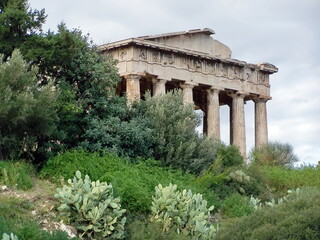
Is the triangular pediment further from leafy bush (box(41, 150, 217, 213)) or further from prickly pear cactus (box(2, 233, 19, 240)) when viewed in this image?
prickly pear cactus (box(2, 233, 19, 240))

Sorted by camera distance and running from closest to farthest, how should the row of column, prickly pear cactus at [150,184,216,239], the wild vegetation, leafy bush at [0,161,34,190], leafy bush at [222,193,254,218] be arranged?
the wild vegetation < prickly pear cactus at [150,184,216,239] < leafy bush at [0,161,34,190] < leafy bush at [222,193,254,218] < the row of column

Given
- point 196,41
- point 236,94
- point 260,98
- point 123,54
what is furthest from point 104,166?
point 260,98

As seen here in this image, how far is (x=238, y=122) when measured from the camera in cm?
3841

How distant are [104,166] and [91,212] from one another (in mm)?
4767

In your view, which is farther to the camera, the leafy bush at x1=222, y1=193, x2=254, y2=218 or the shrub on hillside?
the shrub on hillside

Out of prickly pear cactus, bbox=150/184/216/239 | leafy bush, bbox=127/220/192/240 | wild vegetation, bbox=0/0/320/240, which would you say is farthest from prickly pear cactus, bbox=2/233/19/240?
prickly pear cactus, bbox=150/184/216/239

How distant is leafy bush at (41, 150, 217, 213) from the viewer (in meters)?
18.2

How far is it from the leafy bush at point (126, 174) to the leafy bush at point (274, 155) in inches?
433

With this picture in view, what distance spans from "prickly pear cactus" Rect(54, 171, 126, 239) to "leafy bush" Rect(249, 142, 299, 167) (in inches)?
687

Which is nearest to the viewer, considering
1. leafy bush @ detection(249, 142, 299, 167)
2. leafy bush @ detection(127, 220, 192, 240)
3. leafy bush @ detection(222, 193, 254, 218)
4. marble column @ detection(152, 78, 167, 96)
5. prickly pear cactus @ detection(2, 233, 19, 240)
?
prickly pear cactus @ detection(2, 233, 19, 240)

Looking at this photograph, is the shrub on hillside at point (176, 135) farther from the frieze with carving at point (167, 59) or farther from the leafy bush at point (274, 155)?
the frieze with carving at point (167, 59)

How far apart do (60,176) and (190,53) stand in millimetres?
17729

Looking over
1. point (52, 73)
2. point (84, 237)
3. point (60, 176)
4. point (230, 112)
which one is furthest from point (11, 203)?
point (230, 112)

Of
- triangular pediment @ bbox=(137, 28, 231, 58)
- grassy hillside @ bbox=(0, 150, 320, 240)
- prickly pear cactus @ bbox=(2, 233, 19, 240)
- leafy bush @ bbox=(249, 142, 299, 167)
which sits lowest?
prickly pear cactus @ bbox=(2, 233, 19, 240)
